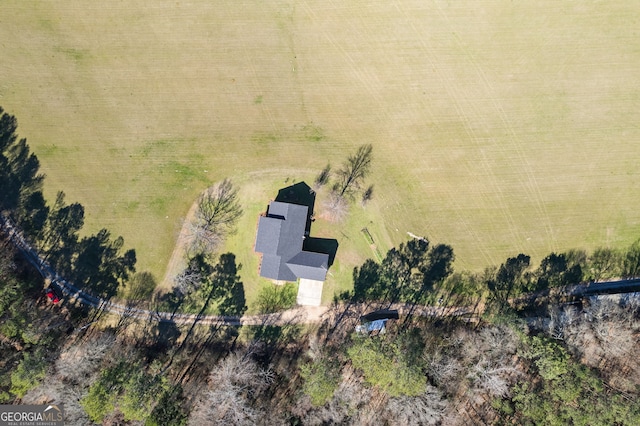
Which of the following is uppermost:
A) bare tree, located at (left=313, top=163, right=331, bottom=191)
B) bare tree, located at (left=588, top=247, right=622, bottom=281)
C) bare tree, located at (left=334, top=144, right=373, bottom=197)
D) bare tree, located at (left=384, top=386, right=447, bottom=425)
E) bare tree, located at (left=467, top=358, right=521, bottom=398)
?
bare tree, located at (left=588, top=247, right=622, bottom=281)

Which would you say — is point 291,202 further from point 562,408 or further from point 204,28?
point 562,408

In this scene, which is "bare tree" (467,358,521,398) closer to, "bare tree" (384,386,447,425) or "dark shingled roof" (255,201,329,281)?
"bare tree" (384,386,447,425)

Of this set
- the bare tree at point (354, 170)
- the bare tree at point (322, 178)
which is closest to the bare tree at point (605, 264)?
the bare tree at point (354, 170)

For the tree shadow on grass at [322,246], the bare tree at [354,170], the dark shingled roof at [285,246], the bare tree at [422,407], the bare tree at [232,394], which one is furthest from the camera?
the bare tree at [354,170]

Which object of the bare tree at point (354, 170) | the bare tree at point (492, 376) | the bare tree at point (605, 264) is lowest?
the bare tree at point (492, 376)

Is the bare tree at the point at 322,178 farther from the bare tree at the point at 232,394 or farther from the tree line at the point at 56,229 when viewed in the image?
the tree line at the point at 56,229

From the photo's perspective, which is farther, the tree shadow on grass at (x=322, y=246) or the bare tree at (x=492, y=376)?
the tree shadow on grass at (x=322, y=246)

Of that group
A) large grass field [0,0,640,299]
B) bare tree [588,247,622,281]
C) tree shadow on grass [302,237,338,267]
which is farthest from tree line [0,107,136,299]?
bare tree [588,247,622,281]
